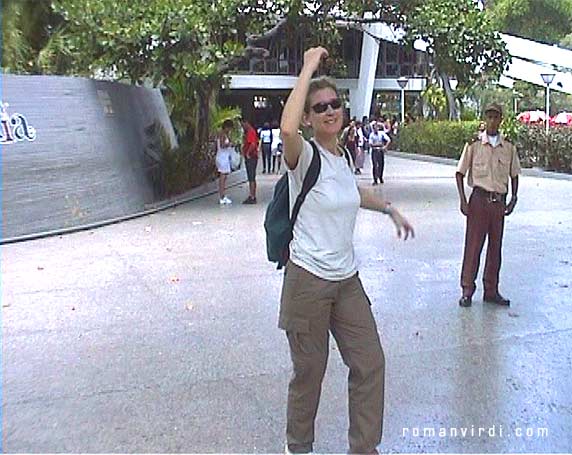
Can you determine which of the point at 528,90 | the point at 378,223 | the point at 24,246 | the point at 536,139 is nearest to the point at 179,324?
the point at 24,246

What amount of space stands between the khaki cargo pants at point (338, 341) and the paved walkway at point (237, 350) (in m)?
0.35

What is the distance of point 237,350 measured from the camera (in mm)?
5523

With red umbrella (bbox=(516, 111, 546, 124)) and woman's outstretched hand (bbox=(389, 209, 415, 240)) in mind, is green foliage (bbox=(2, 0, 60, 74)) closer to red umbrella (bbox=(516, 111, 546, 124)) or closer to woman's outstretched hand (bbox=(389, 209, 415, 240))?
woman's outstretched hand (bbox=(389, 209, 415, 240))

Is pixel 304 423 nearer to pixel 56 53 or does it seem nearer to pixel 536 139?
pixel 56 53

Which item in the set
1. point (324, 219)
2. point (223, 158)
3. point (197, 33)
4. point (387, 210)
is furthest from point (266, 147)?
point (324, 219)

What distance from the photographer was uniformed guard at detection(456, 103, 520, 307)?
20.8 feet

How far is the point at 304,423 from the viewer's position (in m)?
3.61

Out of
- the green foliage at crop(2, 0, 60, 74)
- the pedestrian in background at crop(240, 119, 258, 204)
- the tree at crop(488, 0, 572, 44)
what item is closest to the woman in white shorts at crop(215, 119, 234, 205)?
the pedestrian in background at crop(240, 119, 258, 204)

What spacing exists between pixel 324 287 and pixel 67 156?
9.58 metres

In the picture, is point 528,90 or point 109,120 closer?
point 109,120

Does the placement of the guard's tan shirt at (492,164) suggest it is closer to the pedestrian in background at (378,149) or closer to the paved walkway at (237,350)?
the paved walkway at (237,350)

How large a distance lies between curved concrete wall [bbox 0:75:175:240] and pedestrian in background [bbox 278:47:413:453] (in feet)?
27.3

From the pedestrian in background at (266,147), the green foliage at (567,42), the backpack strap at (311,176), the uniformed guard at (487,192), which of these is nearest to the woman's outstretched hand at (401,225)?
the backpack strap at (311,176)

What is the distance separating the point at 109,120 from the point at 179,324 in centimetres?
823
